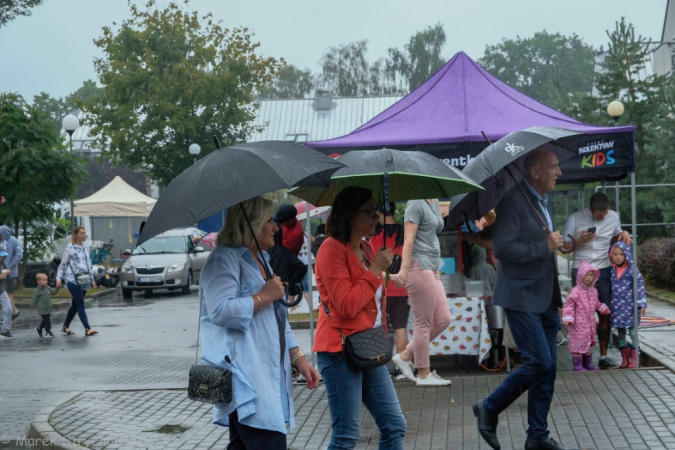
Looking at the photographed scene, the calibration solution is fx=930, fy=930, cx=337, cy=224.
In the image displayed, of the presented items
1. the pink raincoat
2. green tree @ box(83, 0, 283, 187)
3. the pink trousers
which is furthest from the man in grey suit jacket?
green tree @ box(83, 0, 283, 187)

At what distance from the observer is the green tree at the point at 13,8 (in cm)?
2220

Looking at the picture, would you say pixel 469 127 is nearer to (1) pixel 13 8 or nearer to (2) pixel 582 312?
(2) pixel 582 312

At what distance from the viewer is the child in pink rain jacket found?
9.17m

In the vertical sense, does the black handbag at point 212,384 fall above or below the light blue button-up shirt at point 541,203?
below

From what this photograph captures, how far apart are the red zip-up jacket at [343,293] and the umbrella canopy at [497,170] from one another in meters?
1.54

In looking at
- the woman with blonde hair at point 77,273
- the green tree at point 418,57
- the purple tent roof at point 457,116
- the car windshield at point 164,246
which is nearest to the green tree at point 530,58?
the green tree at point 418,57

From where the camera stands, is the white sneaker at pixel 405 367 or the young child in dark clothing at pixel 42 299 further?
the young child in dark clothing at pixel 42 299

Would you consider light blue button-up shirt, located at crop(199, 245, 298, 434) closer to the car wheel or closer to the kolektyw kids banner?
the kolektyw kids banner

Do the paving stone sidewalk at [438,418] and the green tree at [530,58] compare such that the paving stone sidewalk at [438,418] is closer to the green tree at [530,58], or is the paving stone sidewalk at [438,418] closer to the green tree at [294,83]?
the green tree at [294,83]

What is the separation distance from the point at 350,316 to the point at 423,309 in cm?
377

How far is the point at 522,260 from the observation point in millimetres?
5859

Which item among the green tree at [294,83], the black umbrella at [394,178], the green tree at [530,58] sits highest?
the green tree at [530,58]

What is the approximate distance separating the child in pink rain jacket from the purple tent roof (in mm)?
1516

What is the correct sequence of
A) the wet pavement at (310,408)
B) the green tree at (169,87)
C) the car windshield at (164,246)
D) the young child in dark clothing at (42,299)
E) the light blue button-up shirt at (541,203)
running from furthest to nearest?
the green tree at (169,87), the car windshield at (164,246), the young child in dark clothing at (42,299), the wet pavement at (310,408), the light blue button-up shirt at (541,203)
